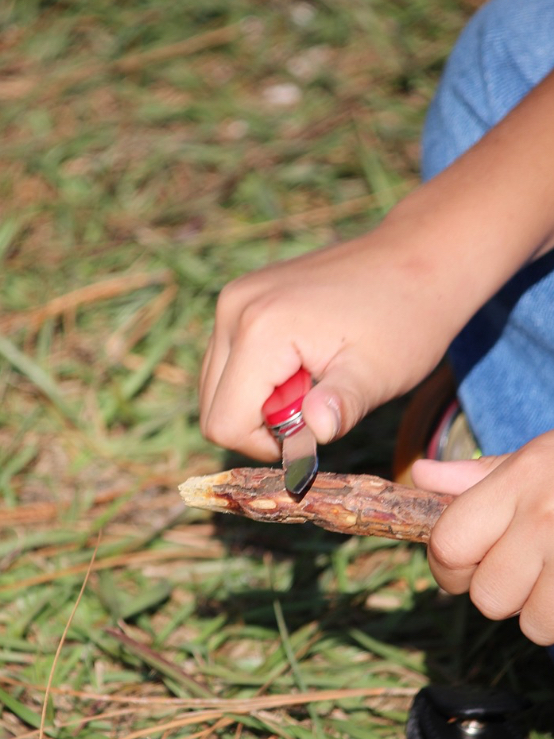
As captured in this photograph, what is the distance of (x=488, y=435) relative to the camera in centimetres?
116

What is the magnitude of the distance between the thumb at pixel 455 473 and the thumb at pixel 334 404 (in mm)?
94

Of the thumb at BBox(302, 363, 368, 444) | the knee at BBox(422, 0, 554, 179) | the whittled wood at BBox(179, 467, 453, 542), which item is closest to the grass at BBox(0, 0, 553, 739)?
the whittled wood at BBox(179, 467, 453, 542)

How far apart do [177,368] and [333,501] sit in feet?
2.80

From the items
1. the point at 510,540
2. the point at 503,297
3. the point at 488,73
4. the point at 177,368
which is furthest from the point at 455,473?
the point at 177,368

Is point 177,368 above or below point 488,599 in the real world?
below

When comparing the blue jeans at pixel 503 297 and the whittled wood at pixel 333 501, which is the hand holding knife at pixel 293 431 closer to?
the whittled wood at pixel 333 501

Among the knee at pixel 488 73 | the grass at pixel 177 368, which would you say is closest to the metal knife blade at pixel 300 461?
the grass at pixel 177 368

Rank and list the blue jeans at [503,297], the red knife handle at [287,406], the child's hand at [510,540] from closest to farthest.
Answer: the child's hand at [510,540] < the red knife handle at [287,406] < the blue jeans at [503,297]

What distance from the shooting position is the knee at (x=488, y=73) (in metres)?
1.17

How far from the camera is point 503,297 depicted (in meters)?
1.16

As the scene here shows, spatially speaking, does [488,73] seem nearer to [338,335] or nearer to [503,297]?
[503,297]

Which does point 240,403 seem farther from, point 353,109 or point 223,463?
point 353,109

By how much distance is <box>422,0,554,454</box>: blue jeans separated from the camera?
109 cm

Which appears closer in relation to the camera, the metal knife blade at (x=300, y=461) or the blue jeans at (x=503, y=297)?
the metal knife blade at (x=300, y=461)
